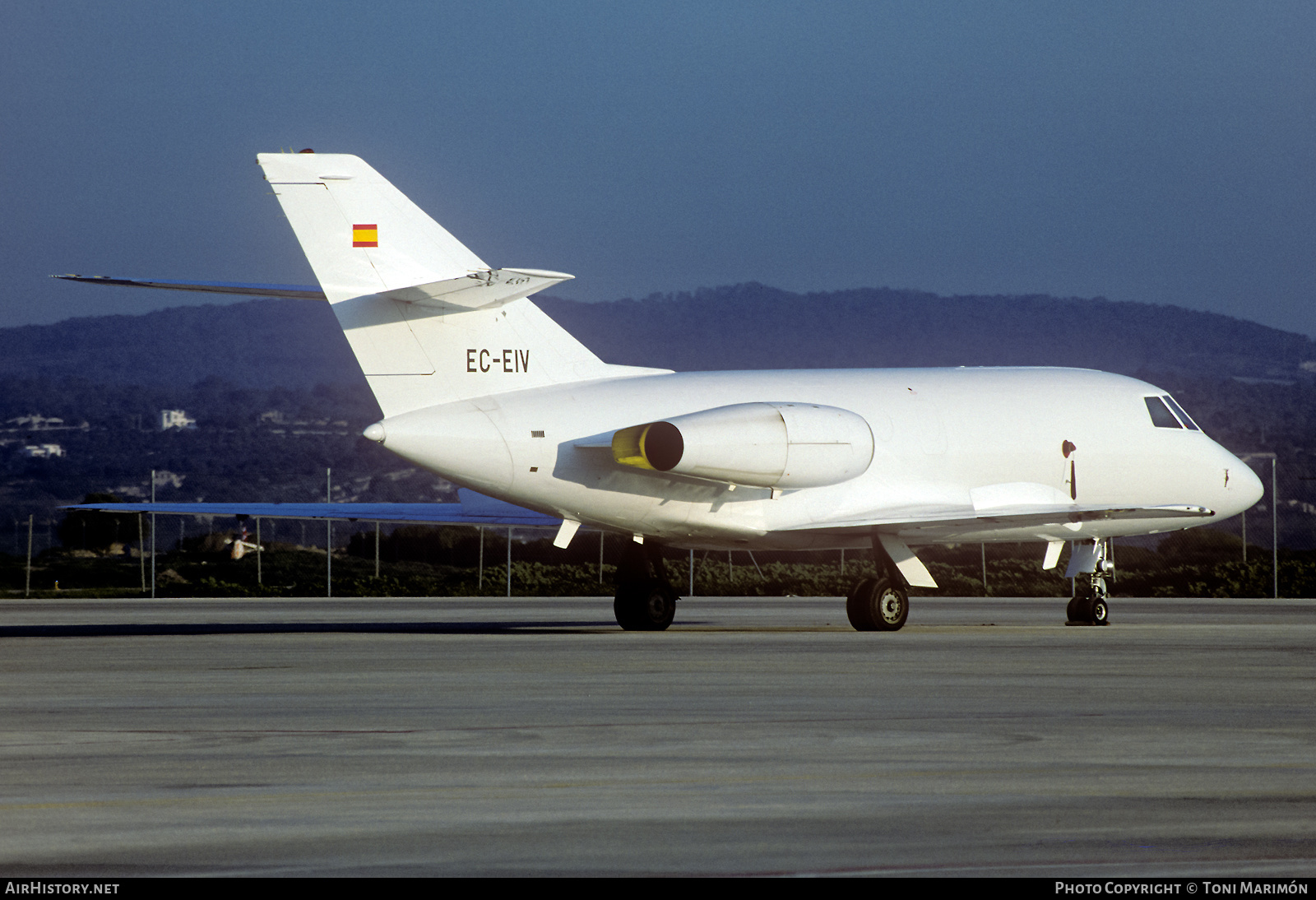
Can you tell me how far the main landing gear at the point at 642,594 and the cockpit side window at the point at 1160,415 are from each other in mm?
8849

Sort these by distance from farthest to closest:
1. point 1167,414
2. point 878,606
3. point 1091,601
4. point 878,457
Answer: point 1167,414
point 1091,601
point 878,457
point 878,606

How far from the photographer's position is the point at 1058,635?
23906 mm

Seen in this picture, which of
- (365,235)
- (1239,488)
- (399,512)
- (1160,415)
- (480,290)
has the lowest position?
(399,512)

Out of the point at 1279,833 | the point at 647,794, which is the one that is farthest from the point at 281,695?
the point at 1279,833

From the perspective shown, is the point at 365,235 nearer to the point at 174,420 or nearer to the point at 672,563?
the point at 672,563

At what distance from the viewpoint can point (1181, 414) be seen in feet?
94.3

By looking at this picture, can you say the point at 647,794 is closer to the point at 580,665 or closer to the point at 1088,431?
the point at 580,665

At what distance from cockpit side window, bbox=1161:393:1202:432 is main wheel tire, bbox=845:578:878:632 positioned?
6.94 meters

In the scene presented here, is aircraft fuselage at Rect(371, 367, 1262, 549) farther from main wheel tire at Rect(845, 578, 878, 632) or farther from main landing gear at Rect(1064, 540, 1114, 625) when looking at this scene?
main wheel tire at Rect(845, 578, 878, 632)

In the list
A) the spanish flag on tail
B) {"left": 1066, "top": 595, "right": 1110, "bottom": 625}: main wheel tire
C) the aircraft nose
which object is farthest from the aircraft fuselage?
the spanish flag on tail

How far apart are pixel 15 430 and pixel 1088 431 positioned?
435 feet

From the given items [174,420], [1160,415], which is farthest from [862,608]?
→ [174,420]

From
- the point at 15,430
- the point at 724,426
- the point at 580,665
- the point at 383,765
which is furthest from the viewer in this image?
the point at 15,430

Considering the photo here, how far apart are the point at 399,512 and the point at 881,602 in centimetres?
813
